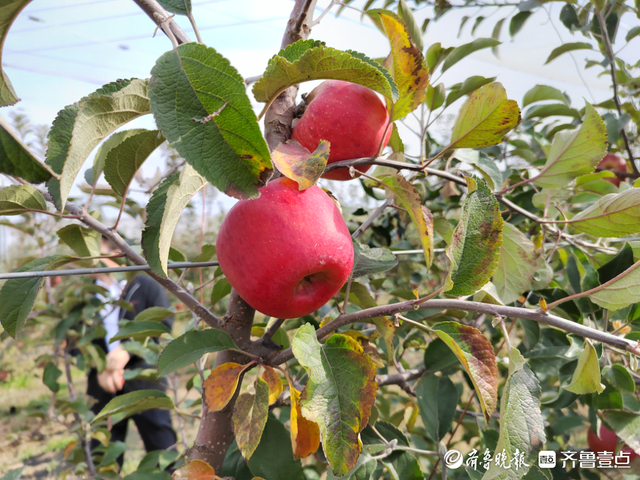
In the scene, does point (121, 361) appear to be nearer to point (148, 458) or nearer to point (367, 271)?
point (148, 458)

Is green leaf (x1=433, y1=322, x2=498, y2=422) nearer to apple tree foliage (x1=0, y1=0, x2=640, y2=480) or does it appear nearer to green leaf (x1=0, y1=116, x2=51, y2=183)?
apple tree foliage (x1=0, y1=0, x2=640, y2=480)

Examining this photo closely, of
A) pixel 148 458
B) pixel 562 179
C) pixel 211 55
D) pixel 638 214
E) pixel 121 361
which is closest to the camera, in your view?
pixel 211 55

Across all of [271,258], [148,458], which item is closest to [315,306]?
[271,258]

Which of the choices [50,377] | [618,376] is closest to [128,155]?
[618,376]

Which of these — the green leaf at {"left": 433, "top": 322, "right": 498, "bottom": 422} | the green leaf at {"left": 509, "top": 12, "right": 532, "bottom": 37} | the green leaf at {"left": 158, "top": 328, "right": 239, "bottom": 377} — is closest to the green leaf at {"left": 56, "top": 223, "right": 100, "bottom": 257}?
the green leaf at {"left": 158, "top": 328, "right": 239, "bottom": 377}

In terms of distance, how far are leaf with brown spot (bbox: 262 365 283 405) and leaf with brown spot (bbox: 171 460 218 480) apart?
0.42 feet

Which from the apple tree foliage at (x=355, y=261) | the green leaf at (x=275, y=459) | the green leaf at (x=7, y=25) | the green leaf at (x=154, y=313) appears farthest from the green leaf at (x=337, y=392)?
the green leaf at (x=154, y=313)

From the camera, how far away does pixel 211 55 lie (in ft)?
1.08

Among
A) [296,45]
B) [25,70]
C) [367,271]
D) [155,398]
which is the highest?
[296,45]

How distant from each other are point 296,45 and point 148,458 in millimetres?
1173

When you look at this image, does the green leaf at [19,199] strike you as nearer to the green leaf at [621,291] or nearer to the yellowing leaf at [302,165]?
the yellowing leaf at [302,165]

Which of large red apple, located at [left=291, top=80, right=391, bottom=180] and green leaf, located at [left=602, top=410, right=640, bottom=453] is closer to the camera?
large red apple, located at [left=291, top=80, right=391, bottom=180]

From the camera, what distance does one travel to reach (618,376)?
67 cm

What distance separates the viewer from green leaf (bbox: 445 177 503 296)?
1.39ft
